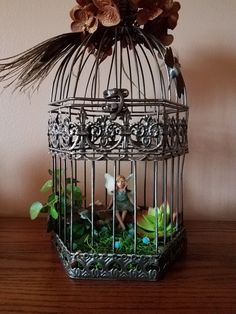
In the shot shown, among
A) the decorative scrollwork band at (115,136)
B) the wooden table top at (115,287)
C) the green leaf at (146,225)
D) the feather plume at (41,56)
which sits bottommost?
the wooden table top at (115,287)

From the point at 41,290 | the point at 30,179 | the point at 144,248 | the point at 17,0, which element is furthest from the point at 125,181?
the point at 17,0

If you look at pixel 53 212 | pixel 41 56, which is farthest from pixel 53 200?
pixel 41 56

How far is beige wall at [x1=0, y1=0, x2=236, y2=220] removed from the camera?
85cm

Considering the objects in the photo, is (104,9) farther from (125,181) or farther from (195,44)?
(195,44)

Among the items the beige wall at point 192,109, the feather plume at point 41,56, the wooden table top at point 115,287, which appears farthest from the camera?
the beige wall at point 192,109

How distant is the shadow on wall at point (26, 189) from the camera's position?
0.87 m

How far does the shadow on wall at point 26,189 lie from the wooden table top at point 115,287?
0.77ft

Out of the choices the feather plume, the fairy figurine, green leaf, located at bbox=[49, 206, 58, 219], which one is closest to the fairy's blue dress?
the fairy figurine

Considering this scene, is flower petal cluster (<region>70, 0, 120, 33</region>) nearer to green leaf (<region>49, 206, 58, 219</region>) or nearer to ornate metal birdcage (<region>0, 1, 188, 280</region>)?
ornate metal birdcage (<region>0, 1, 188, 280</region>)

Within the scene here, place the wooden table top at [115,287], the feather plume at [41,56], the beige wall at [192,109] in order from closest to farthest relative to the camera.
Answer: the wooden table top at [115,287] → the feather plume at [41,56] → the beige wall at [192,109]

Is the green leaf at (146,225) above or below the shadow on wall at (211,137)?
below

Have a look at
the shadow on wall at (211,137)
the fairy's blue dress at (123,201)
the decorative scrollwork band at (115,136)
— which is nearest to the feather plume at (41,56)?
the decorative scrollwork band at (115,136)

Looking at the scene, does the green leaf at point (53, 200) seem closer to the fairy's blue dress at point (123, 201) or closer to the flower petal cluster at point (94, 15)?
the fairy's blue dress at point (123, 201)

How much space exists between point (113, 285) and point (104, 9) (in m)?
0.39
